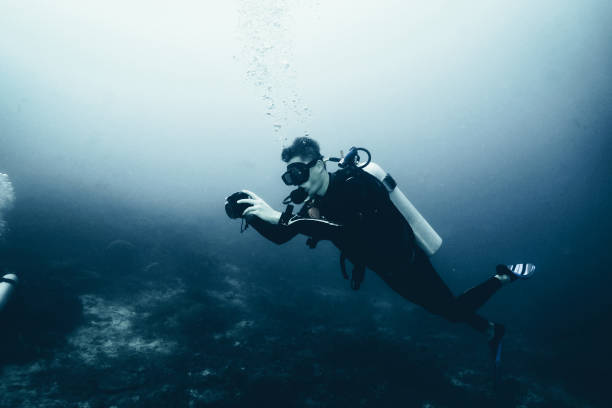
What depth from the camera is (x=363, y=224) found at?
8.45 ft

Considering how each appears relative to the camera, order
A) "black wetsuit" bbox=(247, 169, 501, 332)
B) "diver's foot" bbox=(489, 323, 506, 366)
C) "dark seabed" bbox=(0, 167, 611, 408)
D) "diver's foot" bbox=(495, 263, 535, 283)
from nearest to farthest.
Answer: "black wetsuit" bbox=(247, 169, 501, 332) → "diver's foot" bbox=(495, 263, 535, 283) → "diver's foot" bbox=(489, 323, 506, 366) → "dark seabed" bbox=(0, 167, 611, 408)

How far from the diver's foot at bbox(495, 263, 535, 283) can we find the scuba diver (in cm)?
1

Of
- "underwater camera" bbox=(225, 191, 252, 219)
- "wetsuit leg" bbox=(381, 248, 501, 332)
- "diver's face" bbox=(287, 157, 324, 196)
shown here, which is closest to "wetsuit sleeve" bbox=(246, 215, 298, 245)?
"underwater camera" bbox=(225, 191, 252, 219)

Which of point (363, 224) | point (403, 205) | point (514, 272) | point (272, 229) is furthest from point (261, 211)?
point (514, 272)

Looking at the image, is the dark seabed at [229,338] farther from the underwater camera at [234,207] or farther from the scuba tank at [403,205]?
the underwater camera at [234,207]

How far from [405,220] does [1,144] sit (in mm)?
38309

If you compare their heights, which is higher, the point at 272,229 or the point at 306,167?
the point at 306,167

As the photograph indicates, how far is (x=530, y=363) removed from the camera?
9.41m

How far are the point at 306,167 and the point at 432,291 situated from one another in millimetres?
1951

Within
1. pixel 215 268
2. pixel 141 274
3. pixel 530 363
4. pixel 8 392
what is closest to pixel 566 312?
pixel 530 363

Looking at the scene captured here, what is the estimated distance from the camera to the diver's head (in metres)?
3.07

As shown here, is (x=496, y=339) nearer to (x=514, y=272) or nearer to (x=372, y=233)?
(x=514, y=272)

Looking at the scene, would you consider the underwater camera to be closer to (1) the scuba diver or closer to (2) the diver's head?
(1) the scuba diver

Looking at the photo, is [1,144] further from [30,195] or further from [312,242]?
[312,242]
